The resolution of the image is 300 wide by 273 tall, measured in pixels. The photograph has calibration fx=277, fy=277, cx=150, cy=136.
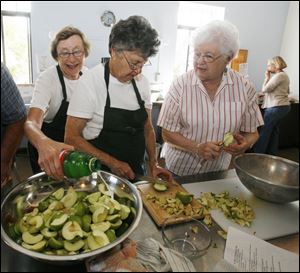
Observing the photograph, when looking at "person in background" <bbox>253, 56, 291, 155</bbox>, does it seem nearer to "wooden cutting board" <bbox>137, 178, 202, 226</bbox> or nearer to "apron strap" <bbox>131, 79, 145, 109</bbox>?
"wooden cutting board" <bbox>137, 178, 202, 226</bbox>

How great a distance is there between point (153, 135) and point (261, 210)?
533 millimetres

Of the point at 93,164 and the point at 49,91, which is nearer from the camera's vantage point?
the point at 93,164

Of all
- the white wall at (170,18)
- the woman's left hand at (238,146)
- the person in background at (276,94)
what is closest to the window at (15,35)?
the white wall at (170,18)

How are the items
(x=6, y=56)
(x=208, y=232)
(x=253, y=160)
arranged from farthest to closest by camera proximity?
(x=253, y=160) → (x=208, y=232) → (x=6, y=56)

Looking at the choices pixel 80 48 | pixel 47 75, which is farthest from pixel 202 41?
pixel 47 75

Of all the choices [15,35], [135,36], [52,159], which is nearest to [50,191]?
[52,159]

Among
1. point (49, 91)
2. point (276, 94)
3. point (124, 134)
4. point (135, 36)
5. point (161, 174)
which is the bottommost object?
point (161, 174)

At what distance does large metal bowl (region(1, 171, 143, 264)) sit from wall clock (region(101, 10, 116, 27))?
41 centimetres

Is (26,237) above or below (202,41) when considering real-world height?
below

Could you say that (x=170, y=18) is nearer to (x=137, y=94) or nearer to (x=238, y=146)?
(x=137, y=94)

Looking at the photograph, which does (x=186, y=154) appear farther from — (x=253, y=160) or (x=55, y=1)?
(x=55, y=1)

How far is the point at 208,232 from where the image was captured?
0.65 m

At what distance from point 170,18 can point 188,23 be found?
85mm

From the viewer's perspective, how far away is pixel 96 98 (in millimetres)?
916
